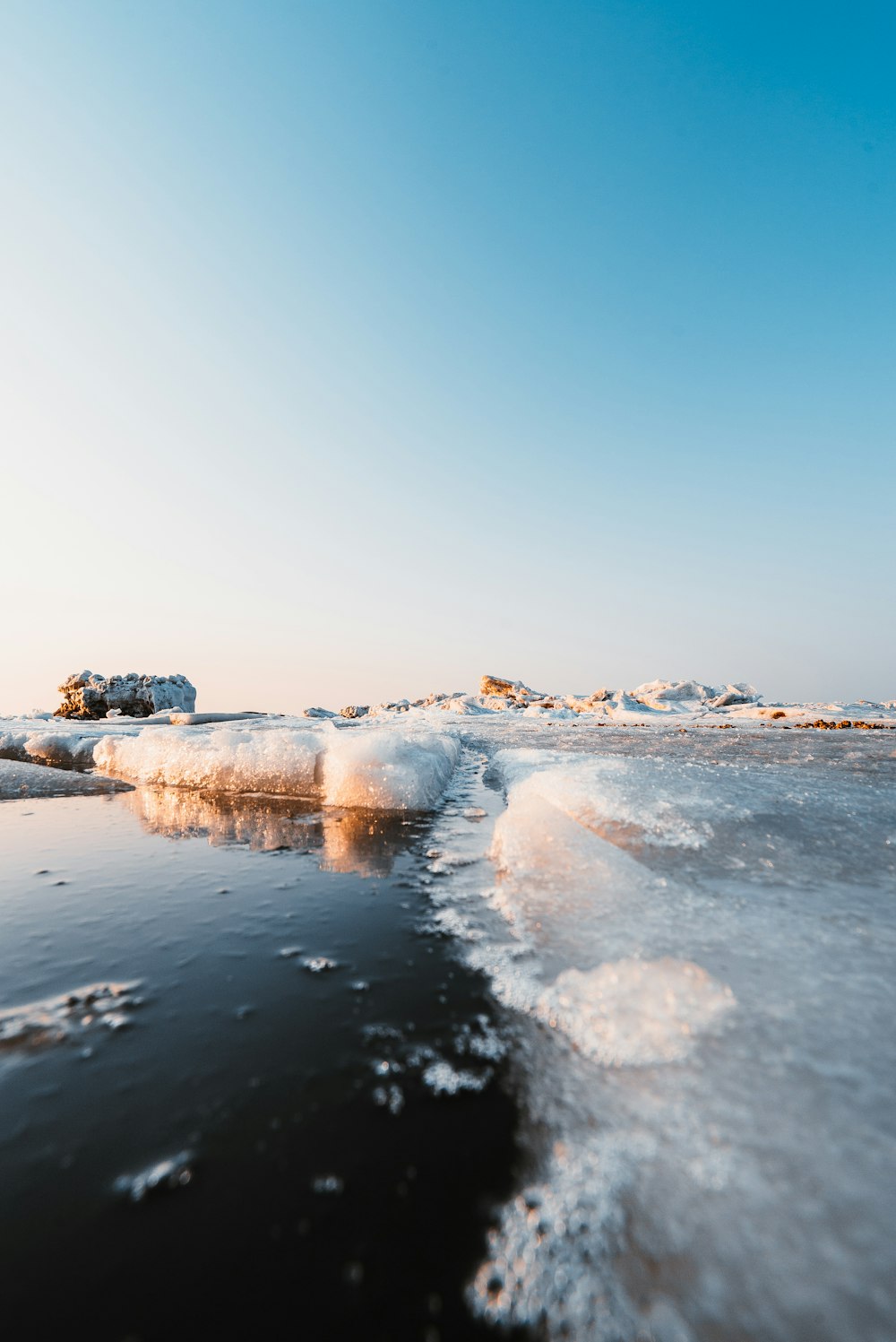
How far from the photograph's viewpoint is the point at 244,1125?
A: 1230 mm

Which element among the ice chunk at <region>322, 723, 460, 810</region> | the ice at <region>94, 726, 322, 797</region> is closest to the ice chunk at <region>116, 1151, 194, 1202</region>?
the ice chunk at <region>322, 723, 460, 810</region>

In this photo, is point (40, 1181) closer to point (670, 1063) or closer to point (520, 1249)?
point (520, 1249)

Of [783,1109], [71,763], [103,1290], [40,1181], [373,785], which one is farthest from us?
[71,763]

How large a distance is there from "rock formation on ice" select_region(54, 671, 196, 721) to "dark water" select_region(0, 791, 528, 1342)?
944 inches

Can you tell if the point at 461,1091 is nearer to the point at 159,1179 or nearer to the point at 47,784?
the point at 159,1179

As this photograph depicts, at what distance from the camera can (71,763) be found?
8.11 meters

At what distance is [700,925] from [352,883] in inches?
67.5

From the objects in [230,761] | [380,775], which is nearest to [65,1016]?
[380,775]

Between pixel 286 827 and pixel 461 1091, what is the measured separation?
308 centimetres

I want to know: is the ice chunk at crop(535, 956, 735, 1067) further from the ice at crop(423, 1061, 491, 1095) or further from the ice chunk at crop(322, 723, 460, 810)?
the ice chunk at crop(322, 723, 460, 810)

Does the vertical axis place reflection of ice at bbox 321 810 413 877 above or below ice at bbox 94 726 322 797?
below

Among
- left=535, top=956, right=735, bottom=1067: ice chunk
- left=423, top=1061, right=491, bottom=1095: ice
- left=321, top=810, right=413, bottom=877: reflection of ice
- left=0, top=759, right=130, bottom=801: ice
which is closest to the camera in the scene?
left=423, top=1061, right=491, bottom=1095: ice

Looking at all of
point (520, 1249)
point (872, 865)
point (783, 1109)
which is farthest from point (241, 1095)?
point (872, 865)

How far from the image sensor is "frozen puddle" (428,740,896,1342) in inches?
35.9
